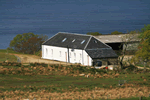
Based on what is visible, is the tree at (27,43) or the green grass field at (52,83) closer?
the green grass field at (52,83)

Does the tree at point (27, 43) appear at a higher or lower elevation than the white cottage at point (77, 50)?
higher

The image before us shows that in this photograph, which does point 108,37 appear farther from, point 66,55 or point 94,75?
point 94,75

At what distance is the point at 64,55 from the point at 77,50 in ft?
12.1

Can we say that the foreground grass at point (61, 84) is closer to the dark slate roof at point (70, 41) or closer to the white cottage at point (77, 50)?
the white cottage at point (77, 50)

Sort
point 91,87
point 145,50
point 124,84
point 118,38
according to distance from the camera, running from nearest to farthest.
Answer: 1. point 91,87
2. point 124,84
3. point 145,50
4. point 118,38

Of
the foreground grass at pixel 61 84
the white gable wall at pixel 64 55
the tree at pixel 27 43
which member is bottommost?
the foreground grass at pixel 61 84

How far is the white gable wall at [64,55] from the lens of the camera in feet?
175

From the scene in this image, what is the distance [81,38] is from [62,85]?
32.0 metres

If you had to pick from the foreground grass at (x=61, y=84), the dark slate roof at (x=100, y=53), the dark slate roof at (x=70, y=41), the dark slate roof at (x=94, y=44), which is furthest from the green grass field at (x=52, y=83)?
the dark slate roof at (x=70, y=41)

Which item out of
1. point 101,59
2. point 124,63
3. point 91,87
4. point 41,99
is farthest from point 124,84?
point 101,59

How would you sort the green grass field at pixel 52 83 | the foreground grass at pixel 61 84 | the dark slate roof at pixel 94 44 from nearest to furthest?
the foreground grass at pixel 61 84
the green grass field at pixel 52 83
the dark slate roof at pixel 94 44

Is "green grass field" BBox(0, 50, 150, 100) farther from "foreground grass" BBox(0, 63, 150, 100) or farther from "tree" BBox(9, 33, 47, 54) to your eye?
"tree" BBox(9, 33, 47, 54)

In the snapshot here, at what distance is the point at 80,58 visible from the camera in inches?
2163

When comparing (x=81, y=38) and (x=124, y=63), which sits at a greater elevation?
(x=81, y=38)
